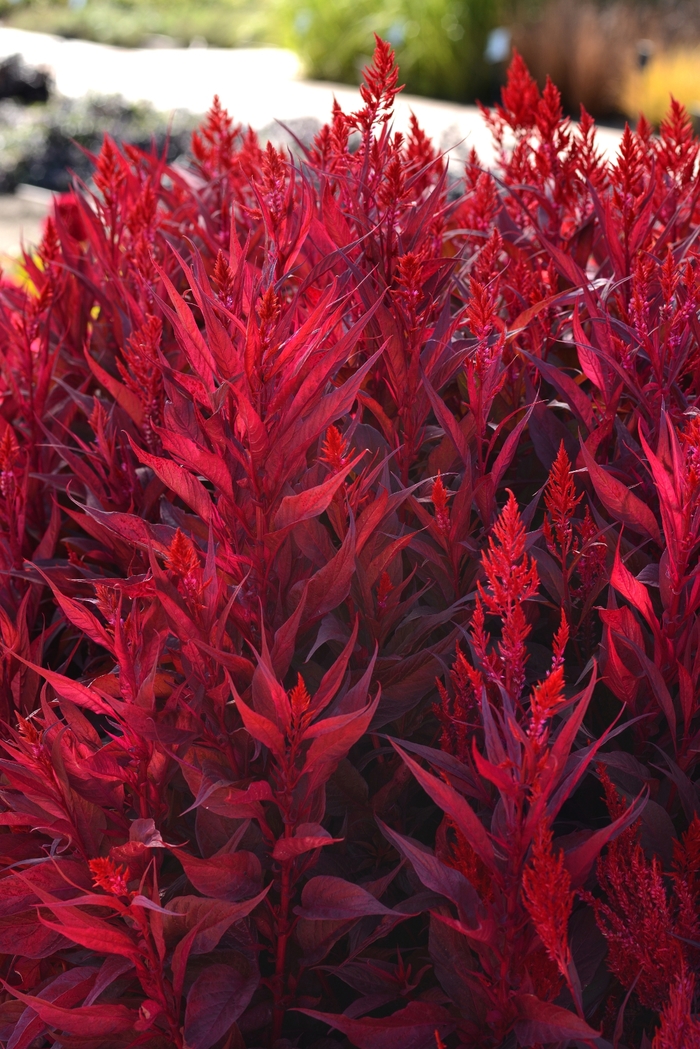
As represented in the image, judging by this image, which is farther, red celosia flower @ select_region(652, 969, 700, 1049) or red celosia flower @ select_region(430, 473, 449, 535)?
red celosia flower @ select_region(430, 473, 449, 535)

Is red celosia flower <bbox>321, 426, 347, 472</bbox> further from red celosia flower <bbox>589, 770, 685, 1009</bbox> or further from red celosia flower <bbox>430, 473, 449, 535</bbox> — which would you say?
red celosia flower <bbox>589, 770, 685, 1009</bbox>

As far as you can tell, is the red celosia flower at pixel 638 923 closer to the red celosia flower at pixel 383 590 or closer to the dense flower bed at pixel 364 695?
the dense flower bed at pixel 364 695

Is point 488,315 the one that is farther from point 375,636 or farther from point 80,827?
point 80,827

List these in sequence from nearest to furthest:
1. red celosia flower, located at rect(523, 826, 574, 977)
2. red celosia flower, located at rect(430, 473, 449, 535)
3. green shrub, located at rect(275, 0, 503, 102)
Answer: red celosia flower, located at rect(523, 826, 574, 977) < red celosia flower, located at rect(430, 473, 449, 535) < green shrub, located at rect(275, 0, 503, 102)

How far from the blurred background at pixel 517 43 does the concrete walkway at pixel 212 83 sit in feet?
1.55

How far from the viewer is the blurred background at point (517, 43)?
10703 millimetres

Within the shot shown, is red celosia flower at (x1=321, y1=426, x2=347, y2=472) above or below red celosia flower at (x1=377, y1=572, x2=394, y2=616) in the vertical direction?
above

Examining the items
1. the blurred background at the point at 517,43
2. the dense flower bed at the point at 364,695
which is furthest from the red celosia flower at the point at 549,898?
the blurred background at the point at 517,43

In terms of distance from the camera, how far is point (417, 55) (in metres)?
12.0

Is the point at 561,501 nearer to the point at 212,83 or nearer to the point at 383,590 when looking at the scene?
the point at 383,590

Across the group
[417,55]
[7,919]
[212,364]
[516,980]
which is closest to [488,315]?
[212,364]

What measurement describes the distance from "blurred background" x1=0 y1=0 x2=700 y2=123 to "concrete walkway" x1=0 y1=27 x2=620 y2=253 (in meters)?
0.47

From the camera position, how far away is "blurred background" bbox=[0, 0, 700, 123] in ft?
35.1

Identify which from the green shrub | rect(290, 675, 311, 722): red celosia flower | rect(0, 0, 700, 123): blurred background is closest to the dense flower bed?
rect(290, 675, 311, 722): red celosia flower
